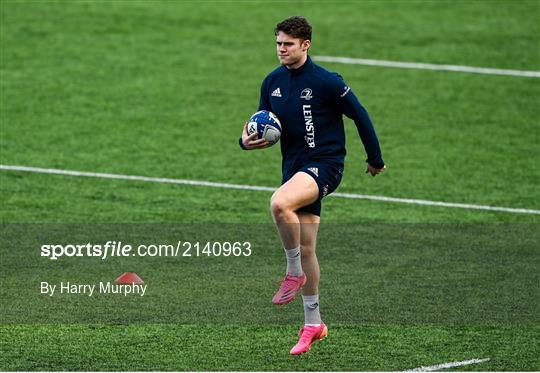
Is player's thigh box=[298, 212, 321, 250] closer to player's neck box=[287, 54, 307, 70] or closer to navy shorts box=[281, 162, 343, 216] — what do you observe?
navy shorts box=[281, 162, 343, 216]

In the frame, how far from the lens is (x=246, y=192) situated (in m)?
16.2

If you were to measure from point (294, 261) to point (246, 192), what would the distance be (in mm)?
5886

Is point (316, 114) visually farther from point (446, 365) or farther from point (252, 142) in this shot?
point (446, 365)

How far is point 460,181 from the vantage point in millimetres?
16875

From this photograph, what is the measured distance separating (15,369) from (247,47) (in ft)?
43.5

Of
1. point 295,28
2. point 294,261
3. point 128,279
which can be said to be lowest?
point 128,279

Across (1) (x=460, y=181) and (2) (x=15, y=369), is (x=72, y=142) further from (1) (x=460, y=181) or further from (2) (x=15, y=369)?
(2) (x=15, y=369)

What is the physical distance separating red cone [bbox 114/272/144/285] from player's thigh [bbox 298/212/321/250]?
8.46ft

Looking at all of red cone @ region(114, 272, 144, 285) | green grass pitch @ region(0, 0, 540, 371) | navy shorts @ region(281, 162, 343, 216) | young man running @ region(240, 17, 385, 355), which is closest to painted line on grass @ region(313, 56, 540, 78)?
green grass pitch @ region(0, 0, 540, 371)

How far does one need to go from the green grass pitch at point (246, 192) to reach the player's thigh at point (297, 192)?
4.01 ft

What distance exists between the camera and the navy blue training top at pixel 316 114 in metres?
10.3

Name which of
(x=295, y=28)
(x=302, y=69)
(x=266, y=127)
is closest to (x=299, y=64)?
(x=302, y=69)

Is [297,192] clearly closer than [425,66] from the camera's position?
Yes

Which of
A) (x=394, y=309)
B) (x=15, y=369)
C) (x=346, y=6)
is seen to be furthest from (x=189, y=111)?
(x=15, y=369)
